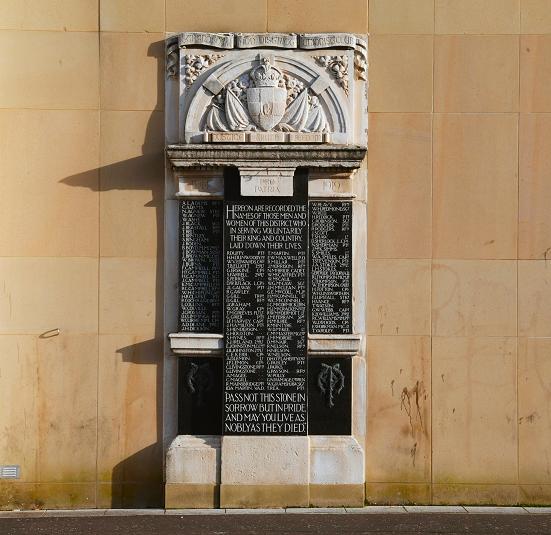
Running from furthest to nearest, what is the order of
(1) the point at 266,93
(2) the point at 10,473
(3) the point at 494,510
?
(2) the point at 10,473, (3) the point at 494,510, (1) the point at 266,93

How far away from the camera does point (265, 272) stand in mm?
10656

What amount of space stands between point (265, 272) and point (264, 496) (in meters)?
2.51

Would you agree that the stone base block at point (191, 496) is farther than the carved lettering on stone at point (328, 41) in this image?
No

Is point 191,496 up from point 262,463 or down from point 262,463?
down

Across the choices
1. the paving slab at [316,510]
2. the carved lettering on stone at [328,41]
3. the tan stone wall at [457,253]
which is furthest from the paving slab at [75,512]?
the carved lettering on stone at [328,41]

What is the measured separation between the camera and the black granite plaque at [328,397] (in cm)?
1076

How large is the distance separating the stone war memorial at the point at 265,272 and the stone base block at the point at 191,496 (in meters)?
0.02

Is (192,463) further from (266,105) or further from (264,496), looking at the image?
(266,105)

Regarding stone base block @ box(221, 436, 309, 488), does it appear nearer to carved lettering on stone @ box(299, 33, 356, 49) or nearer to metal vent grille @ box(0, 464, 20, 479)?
metal vent grille @ box(0, 464, 20, 479)

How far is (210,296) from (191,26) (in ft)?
10.2

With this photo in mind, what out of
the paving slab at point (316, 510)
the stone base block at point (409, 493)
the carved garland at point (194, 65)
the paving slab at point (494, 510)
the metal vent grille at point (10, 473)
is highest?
the carved garland at point (194, 65)

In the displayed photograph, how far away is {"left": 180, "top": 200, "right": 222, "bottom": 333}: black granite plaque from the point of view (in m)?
10.8

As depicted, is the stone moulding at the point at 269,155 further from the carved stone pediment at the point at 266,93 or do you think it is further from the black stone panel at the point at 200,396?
the black stone panel at the point at 200,396

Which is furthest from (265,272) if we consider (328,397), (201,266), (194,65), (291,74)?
(194,65)
